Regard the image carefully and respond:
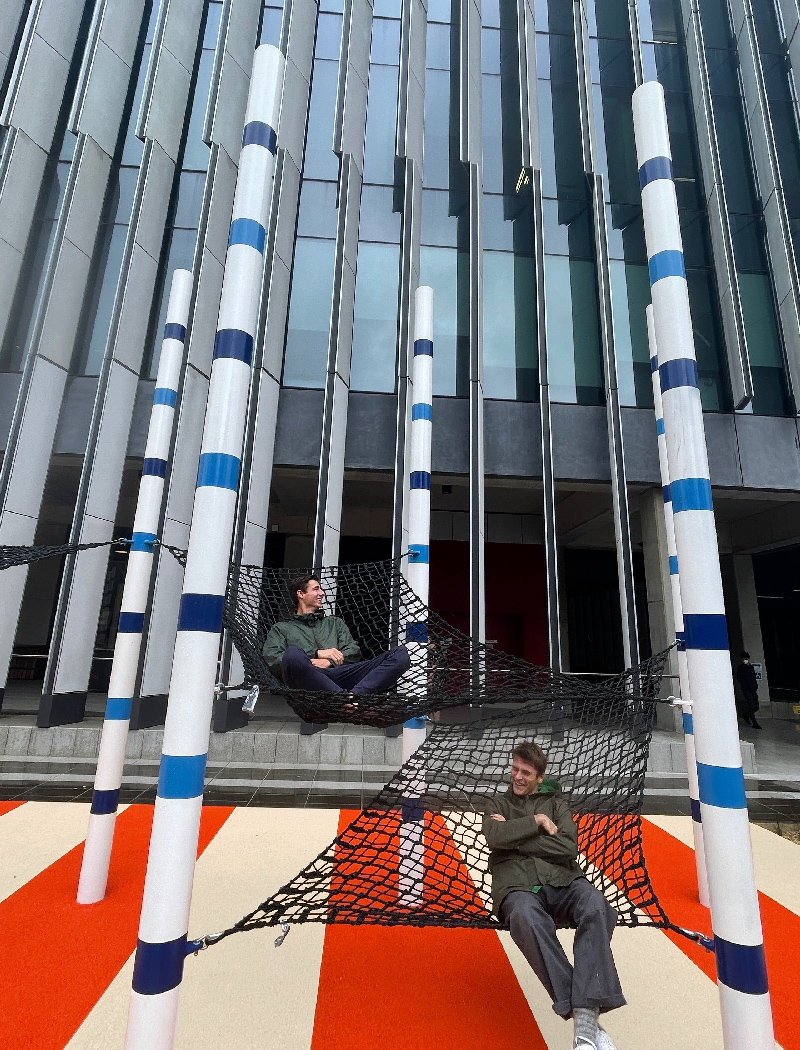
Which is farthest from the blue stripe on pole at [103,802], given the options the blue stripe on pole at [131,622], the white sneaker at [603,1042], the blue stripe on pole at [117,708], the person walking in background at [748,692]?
the person walking in background at [748,692]

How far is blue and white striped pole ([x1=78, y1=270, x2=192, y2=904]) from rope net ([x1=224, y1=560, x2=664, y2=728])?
0.44 m

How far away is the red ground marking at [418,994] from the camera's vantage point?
1461 millimetres

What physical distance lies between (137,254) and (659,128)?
635cm

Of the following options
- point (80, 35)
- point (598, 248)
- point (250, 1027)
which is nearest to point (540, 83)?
point (598, 248)

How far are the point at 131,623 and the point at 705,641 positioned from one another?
7.41ft

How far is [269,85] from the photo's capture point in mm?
1585

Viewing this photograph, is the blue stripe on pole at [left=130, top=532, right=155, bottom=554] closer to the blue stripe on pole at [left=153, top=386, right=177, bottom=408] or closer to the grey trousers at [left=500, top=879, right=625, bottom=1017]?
the blue stripe on pole at [left=153, top=386, right=177, bottom=408]

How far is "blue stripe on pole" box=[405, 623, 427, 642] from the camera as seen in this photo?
2.59 m

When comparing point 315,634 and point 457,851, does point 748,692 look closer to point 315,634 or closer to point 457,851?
point 315,634

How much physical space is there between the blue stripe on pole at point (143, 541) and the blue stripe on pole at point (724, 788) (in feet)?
7.33

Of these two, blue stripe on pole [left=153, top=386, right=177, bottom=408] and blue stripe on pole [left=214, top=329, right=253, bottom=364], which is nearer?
blue stripe on pole [left=214, top=329, right=253, bottom=364]

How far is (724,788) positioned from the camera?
3.87 feet

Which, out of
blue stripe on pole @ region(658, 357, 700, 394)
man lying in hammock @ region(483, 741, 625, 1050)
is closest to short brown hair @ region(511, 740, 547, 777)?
man lying in hammock @ region(483, 741, 625, 1050)

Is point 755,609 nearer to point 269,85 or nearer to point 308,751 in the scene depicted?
point 308,751
